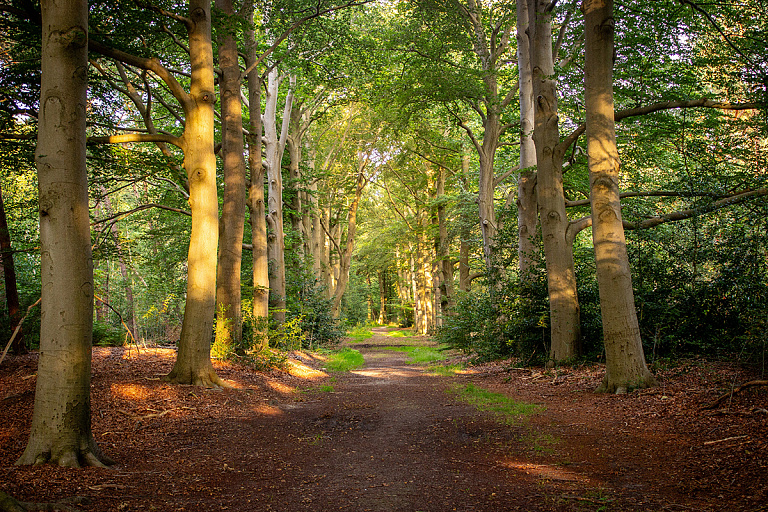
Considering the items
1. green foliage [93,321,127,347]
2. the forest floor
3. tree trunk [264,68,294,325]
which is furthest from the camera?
tree trunk [264,68,294,325]

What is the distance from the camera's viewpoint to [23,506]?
308 cm

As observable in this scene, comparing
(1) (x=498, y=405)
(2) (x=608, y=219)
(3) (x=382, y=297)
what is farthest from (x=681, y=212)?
(3) (x=382, y=297)

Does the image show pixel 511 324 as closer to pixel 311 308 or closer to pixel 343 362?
pixel 343 362

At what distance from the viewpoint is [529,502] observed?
11.3 feet

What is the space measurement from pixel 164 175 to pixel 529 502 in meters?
14.1

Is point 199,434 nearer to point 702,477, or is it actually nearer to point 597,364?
point 702,477

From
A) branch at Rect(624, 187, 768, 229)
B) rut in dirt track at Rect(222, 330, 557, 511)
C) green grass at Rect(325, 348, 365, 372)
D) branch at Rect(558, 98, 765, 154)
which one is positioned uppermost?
branch at Rect(558, 98, 765, 154)

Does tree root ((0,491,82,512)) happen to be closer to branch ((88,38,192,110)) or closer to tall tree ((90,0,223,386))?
tall tree ((90,0,223,386))

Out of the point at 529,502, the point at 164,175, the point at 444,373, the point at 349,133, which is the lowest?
the point at 444,373

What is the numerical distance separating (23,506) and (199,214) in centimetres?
594

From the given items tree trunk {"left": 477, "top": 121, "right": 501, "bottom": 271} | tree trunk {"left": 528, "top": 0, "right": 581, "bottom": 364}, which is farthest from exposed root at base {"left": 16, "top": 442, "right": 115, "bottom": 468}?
tree trunk {"left": 477, "top": 121, "right": 501, "bottom": 271}

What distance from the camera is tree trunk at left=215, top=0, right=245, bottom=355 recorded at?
450 inches

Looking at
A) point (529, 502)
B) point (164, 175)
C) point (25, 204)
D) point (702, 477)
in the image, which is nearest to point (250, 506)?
point (529, 502)

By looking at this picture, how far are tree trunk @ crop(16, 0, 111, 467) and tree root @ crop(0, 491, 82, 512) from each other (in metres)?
1.11
